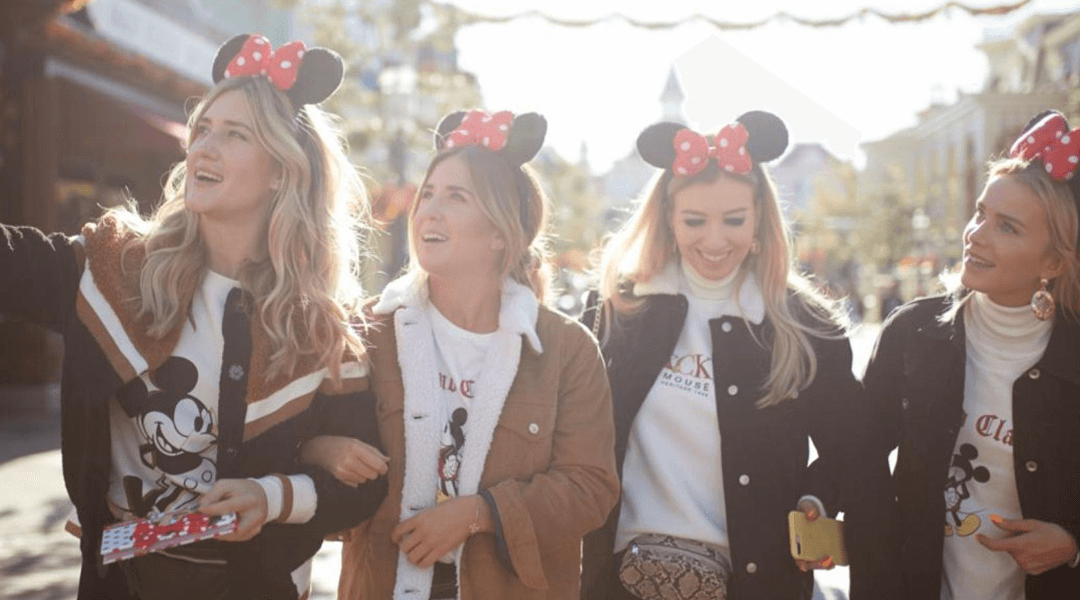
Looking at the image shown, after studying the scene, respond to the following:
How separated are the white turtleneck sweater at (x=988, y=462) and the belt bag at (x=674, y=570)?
681 millimetres

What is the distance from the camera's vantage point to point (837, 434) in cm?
323

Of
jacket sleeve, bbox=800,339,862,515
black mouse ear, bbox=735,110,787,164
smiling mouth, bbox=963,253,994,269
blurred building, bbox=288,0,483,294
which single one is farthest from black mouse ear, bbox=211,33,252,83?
blurred building, bbox=288,0,483,294

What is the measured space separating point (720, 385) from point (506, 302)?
30.4 inches

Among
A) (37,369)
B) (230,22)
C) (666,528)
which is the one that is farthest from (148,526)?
(230,22)

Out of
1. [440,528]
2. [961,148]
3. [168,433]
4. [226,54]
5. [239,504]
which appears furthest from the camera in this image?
[961,148]

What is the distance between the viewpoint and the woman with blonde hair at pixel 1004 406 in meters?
3.00

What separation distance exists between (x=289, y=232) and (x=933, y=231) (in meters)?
53.1

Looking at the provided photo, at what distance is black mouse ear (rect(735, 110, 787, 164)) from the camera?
3500 millimetres

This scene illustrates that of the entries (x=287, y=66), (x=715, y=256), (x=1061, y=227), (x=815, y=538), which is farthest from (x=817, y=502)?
(x=287, y=66)

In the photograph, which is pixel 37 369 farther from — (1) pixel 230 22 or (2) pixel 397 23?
(1) pixel 230 22

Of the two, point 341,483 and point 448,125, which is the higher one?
point 448,125

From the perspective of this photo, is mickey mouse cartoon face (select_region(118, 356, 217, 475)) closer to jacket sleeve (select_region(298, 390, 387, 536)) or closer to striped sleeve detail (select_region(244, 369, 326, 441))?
striped sleeve detail (select_region(244, 369, 326, 441))

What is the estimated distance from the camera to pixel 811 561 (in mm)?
3092

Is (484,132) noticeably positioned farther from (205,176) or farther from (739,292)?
(739,292)
